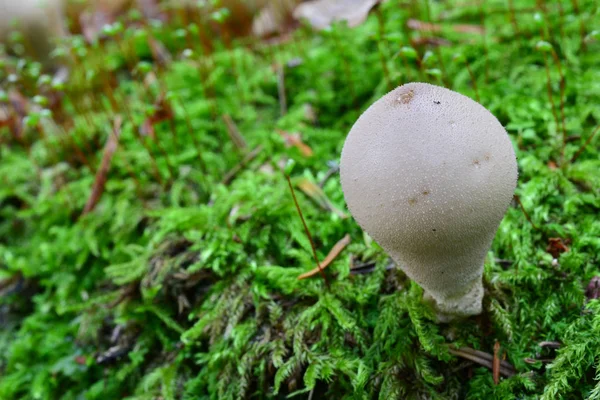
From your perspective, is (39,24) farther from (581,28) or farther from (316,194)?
(581,28)

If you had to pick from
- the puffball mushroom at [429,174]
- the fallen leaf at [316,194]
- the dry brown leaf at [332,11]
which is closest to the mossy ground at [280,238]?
the fallen leaf at [316,194]

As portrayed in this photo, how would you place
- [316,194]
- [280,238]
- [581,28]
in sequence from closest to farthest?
[280,238] → [316,194] → [581,28]

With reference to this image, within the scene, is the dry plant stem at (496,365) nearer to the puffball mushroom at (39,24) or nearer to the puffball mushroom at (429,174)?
the puffball mushroom at (429,174)

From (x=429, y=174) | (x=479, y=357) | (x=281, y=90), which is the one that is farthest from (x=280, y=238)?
(x=281, y=90)

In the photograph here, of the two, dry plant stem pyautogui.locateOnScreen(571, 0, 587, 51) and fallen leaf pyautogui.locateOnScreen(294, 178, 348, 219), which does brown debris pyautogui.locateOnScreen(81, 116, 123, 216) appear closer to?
fallen leaf pyautogui.locateOnScreen(294, 178, 348, 219)

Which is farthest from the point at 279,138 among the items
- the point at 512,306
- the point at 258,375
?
the point at 512,306

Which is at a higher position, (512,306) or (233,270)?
(233,270)

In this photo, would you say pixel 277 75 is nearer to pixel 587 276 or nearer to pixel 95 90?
pixel 95 90
